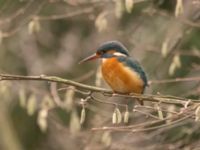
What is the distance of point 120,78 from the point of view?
520 centimetres

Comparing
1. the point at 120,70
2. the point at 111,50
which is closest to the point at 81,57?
the point at 111,50

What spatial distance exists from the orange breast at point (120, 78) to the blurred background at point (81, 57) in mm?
321

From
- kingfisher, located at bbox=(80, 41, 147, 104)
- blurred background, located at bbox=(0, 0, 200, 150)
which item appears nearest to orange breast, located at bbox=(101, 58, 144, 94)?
kingfisher, located at bbox=(80, 41, 147, 104)

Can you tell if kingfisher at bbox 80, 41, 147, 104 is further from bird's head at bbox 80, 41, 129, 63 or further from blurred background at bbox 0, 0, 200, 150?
blurred background at bbox 0, 0, 200, 150

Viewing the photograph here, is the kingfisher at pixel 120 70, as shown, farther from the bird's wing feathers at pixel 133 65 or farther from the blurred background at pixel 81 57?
the blurred background at pixel 81 57

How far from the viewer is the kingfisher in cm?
520

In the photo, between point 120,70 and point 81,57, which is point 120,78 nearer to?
point 120,70

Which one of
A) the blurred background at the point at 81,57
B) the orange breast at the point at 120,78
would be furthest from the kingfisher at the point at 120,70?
the blurred background at the point at 81,57

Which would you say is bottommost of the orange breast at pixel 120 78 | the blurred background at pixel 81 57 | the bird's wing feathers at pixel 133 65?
the orange breast at pixel 120 78

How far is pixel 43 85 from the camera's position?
876 centimetres

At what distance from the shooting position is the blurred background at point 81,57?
5871 millimetres

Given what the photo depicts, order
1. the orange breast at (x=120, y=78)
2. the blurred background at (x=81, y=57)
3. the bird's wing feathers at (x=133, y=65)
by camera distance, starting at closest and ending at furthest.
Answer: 1. the orange breast at (x=120, y=78)
2. the bird's wing feathers at (x=133, y=65)
3. the blurred background at (x=81, y=57)

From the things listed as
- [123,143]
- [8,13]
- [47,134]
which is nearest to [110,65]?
[123,143]

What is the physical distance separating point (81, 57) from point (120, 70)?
401cm
